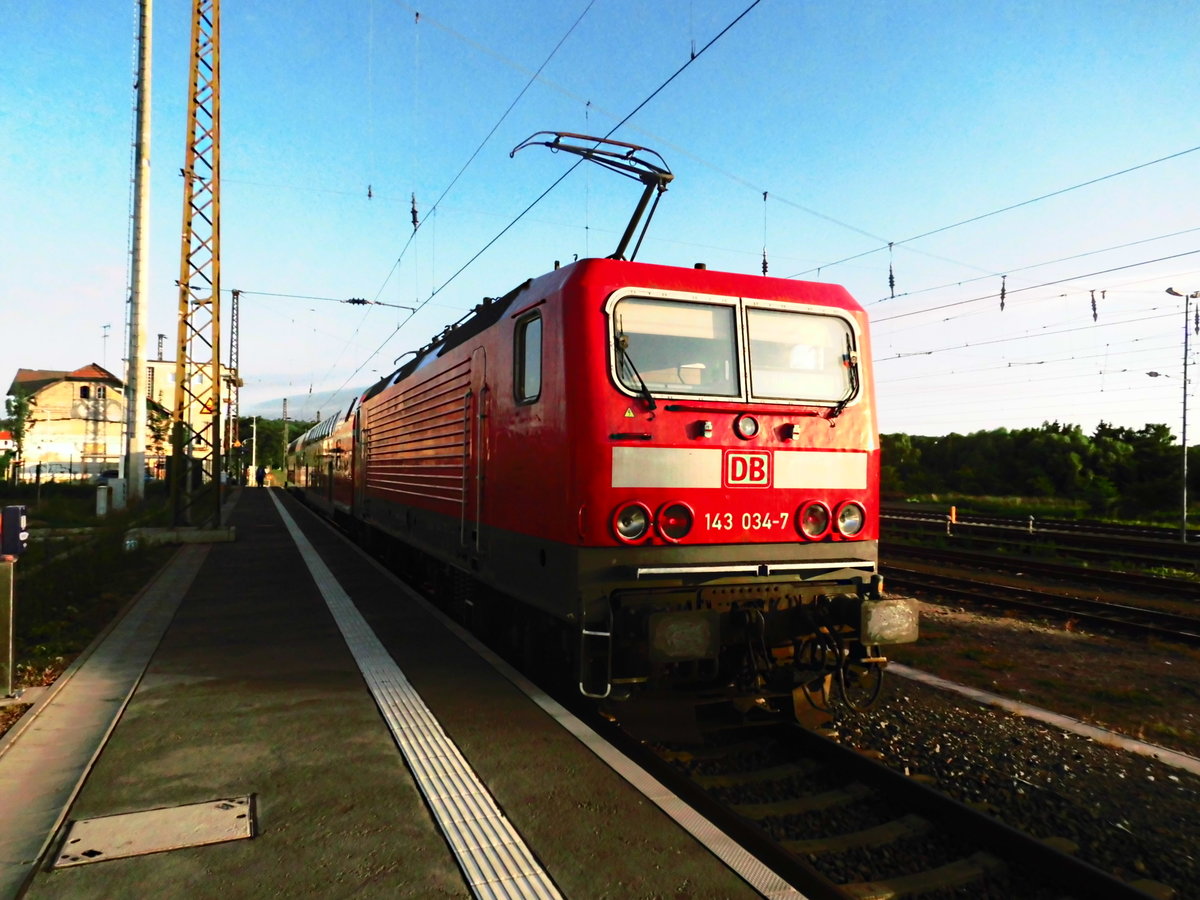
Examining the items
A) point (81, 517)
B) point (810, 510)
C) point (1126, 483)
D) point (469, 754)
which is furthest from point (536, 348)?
point (1126, 483)

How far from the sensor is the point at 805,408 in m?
5.60

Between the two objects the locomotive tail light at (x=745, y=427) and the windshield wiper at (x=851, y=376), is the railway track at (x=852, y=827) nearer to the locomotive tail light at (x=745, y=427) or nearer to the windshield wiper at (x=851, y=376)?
the locomotive tail light at (x=745, y=427)

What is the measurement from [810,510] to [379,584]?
7.09 metres

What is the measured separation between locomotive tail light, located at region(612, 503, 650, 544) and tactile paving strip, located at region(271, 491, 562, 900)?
5.18ft

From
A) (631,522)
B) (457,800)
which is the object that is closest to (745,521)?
(631,522)

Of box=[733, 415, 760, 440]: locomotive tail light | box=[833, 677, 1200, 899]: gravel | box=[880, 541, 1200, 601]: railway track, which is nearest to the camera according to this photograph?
box=[833, 677, 1200, 899]: gravel

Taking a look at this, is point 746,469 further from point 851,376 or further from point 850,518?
point 851,376

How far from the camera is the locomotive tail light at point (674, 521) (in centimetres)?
509

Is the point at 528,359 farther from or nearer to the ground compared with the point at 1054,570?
farther from the ground

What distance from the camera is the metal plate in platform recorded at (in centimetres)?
334

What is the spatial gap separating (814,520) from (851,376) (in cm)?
112

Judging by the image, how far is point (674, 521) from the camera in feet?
16.9

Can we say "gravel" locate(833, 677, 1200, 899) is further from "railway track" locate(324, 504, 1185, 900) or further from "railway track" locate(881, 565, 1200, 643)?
"railway track" locate(881, 565, 1200, 643)


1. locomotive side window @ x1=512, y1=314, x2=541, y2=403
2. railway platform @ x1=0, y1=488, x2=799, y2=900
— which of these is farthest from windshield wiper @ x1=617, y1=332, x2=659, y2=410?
railway platform @ x1=0, y1=488, x2=799, y2=900
